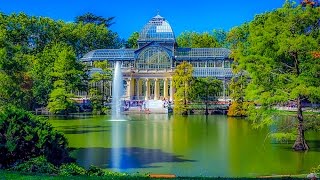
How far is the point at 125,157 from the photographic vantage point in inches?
816

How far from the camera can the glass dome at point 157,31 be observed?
6888cm

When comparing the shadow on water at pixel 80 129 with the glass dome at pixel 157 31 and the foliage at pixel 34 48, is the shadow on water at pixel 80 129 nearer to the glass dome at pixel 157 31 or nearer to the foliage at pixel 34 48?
the foliage at pixel 34 48

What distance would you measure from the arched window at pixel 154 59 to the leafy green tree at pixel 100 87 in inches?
189

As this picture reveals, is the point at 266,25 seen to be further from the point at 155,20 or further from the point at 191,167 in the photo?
the point at 155,20

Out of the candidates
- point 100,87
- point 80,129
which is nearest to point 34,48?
point 100,87

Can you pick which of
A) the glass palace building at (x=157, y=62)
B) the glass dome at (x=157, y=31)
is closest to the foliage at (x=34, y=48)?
the glass palace building at (x=157, y=62)

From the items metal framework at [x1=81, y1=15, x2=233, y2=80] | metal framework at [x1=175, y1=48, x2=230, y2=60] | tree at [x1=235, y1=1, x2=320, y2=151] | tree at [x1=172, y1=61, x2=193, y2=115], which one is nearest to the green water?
tree at [x1=235, y1=1, x2=320, y2=151]

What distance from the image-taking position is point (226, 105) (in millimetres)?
54719

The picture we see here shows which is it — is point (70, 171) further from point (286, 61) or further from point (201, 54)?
point (201, 54)

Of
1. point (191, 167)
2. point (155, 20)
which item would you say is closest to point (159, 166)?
point (191, 167)

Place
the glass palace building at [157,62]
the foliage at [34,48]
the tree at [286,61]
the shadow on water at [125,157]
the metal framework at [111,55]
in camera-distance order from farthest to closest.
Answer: the metal framework at [111,55]
the glass palace building at [157,62]
the foliage at [34,48]
the tree at [286,61]
the shadow on water at [125,157]

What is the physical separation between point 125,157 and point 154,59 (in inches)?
1804

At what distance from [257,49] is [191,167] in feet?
29.5

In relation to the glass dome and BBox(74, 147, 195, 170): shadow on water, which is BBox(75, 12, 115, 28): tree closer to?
the glass dome
